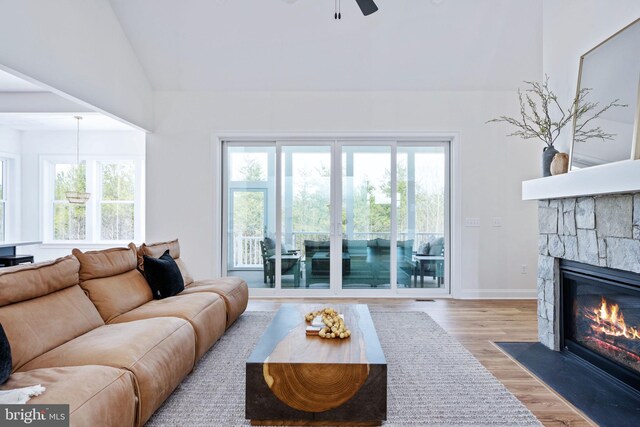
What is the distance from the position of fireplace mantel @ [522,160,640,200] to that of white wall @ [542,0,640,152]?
0.39 metres

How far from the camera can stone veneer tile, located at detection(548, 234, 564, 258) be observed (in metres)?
3.19

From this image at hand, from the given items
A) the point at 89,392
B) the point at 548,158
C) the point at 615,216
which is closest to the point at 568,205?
the point at 548,158

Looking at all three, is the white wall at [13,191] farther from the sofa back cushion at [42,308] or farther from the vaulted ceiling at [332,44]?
the sofa back cushion at [42,308]

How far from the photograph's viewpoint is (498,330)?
3822 millimetres

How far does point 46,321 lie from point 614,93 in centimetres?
391

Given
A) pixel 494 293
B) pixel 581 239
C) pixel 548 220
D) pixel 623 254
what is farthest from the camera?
pixel 494 293

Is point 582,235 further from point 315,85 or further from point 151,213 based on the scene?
point 151,213

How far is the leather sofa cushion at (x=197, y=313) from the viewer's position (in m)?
2.76

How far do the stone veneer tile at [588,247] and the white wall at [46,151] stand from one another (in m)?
6.77

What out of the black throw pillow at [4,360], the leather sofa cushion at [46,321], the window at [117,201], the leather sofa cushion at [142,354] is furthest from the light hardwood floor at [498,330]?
the window at [117,201]

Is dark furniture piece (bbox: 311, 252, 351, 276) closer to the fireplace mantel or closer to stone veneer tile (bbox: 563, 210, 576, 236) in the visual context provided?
the fireplace mantel

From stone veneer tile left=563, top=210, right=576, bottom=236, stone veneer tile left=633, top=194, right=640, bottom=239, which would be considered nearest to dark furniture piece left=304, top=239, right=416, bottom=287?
stone veneer tile left=563, top=210, right=576, bottom=236

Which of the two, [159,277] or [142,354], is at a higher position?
[159,277]

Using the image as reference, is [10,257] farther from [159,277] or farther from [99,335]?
[99,335]
